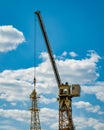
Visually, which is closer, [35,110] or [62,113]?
[62,113]

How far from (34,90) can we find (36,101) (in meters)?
4.05

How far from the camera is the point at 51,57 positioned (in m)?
119

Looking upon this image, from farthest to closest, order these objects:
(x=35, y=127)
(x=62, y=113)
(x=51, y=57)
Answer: (x=35, y=127)
(x=51, y=57)
(x=62, y=113)

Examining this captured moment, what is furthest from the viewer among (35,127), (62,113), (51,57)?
(35,127)

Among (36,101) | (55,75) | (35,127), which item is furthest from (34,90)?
Result: (55,75)

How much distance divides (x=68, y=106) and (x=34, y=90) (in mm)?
32777

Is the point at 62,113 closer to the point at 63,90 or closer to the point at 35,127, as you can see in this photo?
the point at 63,90

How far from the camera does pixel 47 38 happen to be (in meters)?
120

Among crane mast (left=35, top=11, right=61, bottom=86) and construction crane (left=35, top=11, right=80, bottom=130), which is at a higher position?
crane mast (left=35, top=11, right=61, bottom=86)

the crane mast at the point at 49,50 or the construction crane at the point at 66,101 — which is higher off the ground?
the crane mast at the point at 49,50

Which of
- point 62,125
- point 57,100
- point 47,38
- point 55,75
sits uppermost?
point 47,38

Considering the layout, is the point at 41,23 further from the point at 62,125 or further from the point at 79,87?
the point at 62,125

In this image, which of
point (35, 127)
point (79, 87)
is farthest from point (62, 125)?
point (35, 127)

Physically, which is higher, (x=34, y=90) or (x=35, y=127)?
(x=34, y=90)
